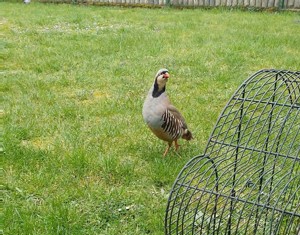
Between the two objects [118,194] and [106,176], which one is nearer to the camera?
[118,194]

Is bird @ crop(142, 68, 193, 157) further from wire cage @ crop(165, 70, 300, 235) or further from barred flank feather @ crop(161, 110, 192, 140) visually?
wire cage @ crop(165, 70, 300, 235)

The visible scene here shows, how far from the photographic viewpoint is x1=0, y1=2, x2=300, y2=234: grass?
3.69 meters

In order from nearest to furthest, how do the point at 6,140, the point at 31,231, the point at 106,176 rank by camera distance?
1. the point at 31,231
2. the point at 106,176
3. the point at 6,140

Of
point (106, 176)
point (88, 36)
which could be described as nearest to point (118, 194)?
point (106, 176)

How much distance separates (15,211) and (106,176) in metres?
0.85

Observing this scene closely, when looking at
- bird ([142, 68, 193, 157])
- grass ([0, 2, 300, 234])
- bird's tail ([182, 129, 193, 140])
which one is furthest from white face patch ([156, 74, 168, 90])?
grass ([0, 2, 300, 234])

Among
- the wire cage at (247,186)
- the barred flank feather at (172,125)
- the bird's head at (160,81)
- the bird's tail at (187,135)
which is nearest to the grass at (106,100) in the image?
the bird's tail at (187,135)

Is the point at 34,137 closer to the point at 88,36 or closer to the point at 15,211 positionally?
the point at 15,211

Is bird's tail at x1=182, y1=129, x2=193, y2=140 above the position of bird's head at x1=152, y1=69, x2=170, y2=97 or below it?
below

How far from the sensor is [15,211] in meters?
3.53

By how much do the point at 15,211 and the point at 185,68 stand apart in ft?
14.3

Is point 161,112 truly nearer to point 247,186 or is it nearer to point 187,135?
point 187,135

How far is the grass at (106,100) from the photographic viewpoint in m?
3.69

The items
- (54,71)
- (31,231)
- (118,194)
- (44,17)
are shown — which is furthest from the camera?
(44,17)
